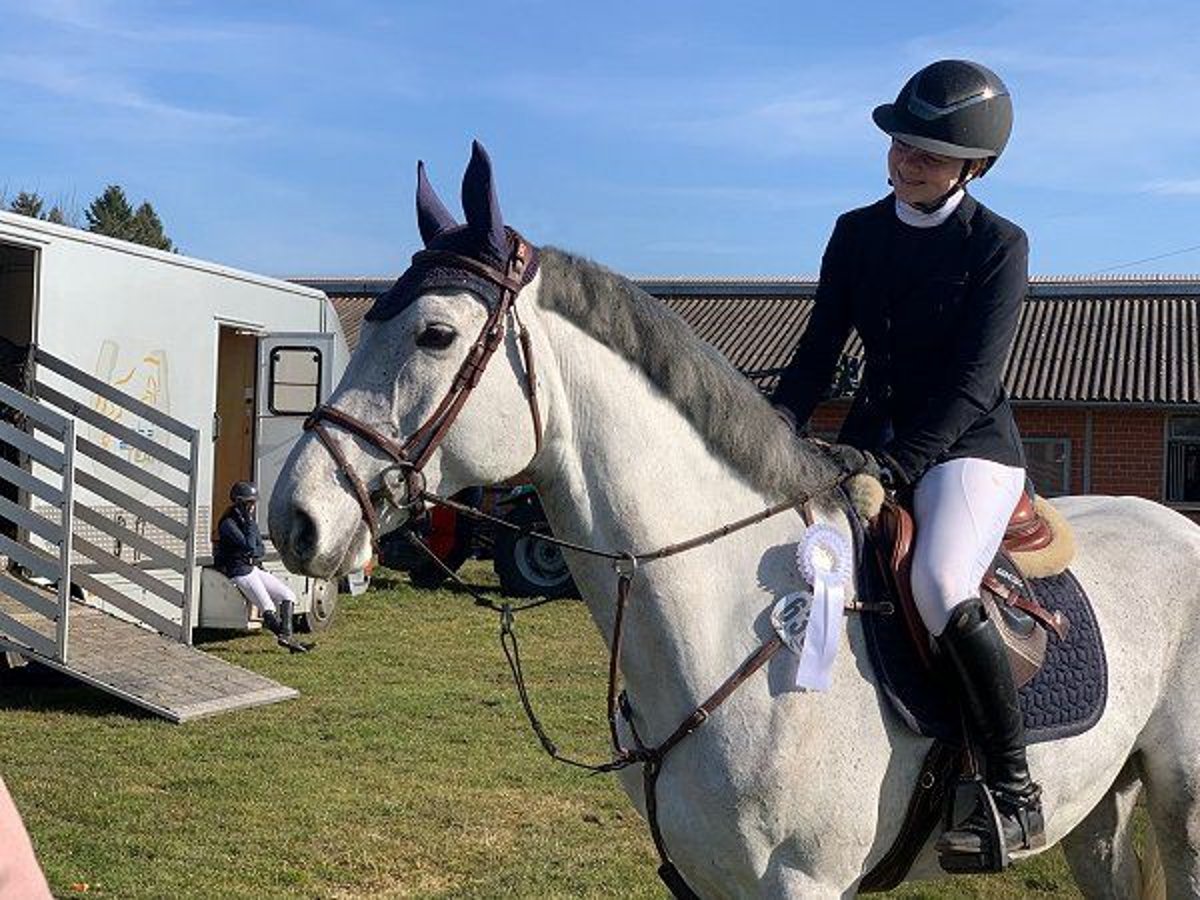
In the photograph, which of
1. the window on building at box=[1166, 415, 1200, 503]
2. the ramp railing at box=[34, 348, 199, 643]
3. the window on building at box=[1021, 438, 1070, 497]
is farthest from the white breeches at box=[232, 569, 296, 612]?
the window on building at box=[1166, 415, 1200, 503]

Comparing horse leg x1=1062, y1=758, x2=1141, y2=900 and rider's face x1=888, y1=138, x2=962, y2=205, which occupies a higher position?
rider's face x1=888, y1=138, x2=962, y2=205

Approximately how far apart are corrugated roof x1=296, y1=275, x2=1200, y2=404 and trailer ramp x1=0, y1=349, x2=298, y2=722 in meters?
12.2

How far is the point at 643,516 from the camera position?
3.20m

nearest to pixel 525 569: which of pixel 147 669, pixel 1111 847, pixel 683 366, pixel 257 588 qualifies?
pixel 257 588

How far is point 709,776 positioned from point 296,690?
782 centimetres

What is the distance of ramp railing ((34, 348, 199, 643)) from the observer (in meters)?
10.4

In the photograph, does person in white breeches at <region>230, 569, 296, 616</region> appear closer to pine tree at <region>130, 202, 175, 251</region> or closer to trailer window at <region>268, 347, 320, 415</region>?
trailer window at <region>268, 347, 320, 415</region>

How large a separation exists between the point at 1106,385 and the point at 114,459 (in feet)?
59.7

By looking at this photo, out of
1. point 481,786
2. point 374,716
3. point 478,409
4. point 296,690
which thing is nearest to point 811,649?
point 478,409

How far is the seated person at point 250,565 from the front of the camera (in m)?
12.2

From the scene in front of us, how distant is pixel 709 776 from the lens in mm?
3115

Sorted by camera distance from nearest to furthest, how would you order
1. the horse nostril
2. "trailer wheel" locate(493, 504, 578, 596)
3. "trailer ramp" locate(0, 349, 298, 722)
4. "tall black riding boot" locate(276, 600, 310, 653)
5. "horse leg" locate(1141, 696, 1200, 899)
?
the horse nostril, "horse leg" locate(1141, 696, 1200, 899), "trailer ramp" locate(0, 349, 298, 722), "tall black riding boot" locate(276, 600, 310, 653), "trailer wheel" locate(493, 504, 578, 596)

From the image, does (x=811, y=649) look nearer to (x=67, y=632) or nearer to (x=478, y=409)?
(x=478, y=409)

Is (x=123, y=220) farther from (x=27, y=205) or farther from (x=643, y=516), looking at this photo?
(x=643, y=516)
